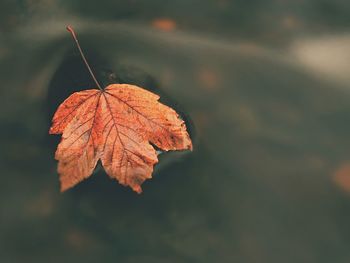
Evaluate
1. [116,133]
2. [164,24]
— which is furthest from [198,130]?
[164,24]

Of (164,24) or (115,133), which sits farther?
(164,24)

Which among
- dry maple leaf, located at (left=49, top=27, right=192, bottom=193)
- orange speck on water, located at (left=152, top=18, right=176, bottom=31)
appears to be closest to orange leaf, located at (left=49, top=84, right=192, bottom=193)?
dry maple leaf, located at (left=49, top=27, right=192, bottom=193)

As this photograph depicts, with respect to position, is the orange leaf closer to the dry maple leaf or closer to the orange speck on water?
the dry maple leaf

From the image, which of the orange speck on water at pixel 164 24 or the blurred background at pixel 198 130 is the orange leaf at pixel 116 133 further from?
the orange speck on water at pixel 164 24

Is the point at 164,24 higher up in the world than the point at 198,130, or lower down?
higher up

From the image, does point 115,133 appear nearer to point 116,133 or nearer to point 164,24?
point 116,133

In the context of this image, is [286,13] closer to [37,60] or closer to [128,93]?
[128,93]
